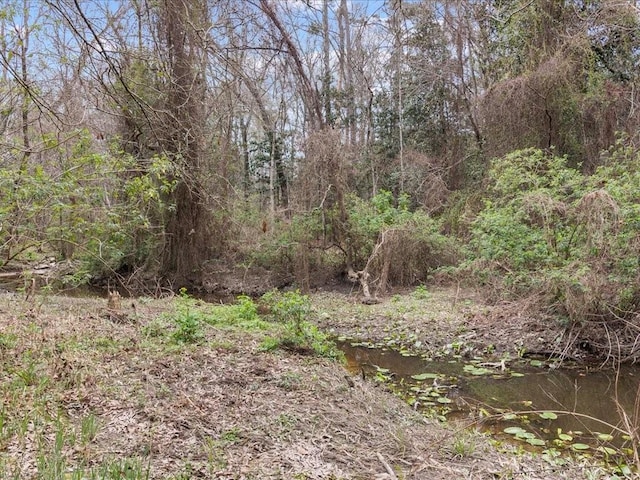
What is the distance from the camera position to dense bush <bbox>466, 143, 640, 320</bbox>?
23.0 feet

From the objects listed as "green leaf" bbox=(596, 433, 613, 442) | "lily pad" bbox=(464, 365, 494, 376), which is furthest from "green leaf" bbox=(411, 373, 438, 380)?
"green leaf" bbox=(596, 433, 613, 442)

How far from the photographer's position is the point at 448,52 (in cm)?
1880

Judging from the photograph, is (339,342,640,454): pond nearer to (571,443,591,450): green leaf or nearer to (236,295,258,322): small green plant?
(571,443,591,450): green leaf

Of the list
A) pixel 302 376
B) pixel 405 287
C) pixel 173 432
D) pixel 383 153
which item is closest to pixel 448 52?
pixel 383 153

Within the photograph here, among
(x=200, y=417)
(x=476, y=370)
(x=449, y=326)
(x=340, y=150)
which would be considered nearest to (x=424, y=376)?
(x=476, y=370)

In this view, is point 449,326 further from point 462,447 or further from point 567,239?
point 462,447

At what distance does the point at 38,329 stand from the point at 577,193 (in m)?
8.16

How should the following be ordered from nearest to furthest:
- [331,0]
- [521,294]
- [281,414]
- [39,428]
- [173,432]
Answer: [39,428], [173,432], [281,414], [521,294], [331,0]

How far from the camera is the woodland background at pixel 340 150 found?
5910mm

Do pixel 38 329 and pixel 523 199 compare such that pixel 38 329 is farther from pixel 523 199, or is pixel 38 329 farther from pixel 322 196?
pixel 322 196

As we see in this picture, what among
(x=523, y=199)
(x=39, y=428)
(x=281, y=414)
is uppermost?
(x=523, y=199)

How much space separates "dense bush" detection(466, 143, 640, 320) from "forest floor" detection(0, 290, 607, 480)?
361 centimetres

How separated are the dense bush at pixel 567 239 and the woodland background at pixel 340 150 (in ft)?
0.11

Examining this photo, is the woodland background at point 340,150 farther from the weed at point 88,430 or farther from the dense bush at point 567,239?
the weed at point 88,430
